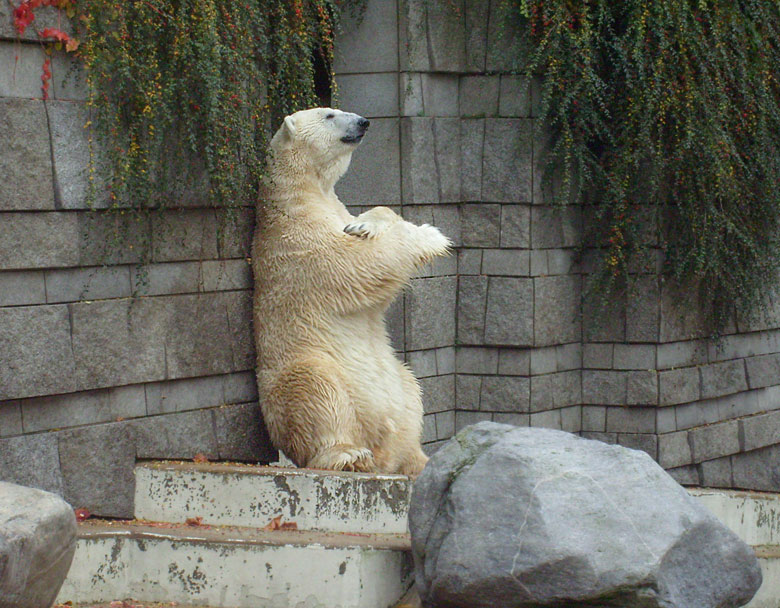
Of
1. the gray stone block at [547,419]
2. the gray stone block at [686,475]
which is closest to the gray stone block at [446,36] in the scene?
the gray stone block at [547,419]

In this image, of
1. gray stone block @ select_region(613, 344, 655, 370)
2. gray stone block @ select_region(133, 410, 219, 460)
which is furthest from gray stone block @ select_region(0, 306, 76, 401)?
gray stone block @ select_region(613, 344, 655, 370)

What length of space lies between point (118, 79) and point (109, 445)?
1453mm

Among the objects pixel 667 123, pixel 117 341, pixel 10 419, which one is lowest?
pixel 10 419

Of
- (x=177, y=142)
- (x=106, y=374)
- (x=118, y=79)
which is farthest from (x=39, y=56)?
(x=106, y=374)

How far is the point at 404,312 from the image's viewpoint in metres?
5.70

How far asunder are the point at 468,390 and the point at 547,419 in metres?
0.47

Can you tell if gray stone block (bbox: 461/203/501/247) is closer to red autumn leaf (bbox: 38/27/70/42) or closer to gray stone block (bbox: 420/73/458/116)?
gray stone block (bbox: 420/73/458/116)

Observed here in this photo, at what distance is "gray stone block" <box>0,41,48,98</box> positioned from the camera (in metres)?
4.02

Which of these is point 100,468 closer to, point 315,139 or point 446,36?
point 315,139

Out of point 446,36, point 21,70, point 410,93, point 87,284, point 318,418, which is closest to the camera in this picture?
point 21,70

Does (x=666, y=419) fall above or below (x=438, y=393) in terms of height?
below

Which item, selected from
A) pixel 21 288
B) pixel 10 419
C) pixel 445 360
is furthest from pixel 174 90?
pixel 445 360

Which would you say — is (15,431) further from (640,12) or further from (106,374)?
(640,12)

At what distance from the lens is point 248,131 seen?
457 cm
